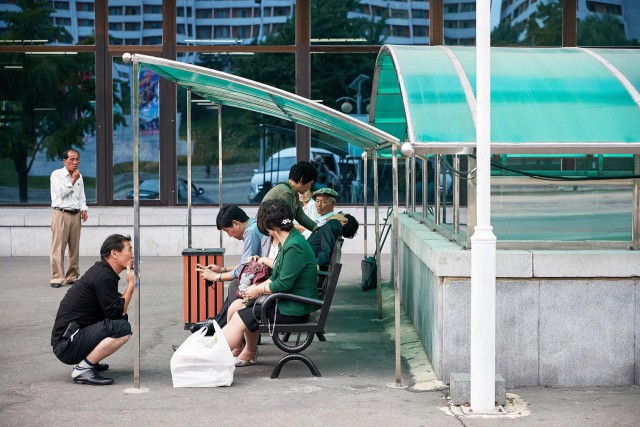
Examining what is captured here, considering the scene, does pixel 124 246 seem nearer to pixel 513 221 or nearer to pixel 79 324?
pixel 79 324

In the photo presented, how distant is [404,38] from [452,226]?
9648mm

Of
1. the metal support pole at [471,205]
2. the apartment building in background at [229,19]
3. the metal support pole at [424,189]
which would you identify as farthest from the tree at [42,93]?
the metal support pole at [471,205]

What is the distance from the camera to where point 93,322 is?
7.84 meters

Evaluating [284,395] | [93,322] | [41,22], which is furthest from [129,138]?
[284,395]

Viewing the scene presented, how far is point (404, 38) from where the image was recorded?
1820 cm

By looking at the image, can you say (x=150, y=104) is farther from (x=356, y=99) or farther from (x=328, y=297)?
(x=328, y=297)

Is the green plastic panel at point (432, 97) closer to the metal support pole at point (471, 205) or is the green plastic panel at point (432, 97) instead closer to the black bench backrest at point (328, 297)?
the metal support pole at point (471, 205)

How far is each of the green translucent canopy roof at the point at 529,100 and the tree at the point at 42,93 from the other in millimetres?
10304

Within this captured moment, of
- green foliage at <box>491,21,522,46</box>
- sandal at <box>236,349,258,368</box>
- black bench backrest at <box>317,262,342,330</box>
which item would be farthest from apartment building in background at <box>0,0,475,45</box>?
black bench backrest at <box>317,262,342,330</box>

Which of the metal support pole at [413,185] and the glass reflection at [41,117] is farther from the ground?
the glass reflection at [41,117]

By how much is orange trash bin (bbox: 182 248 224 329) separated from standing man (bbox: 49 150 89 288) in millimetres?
4132

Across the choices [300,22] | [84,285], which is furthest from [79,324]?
[300,22]

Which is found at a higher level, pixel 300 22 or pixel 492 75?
pixel 300 22

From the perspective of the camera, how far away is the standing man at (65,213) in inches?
531
